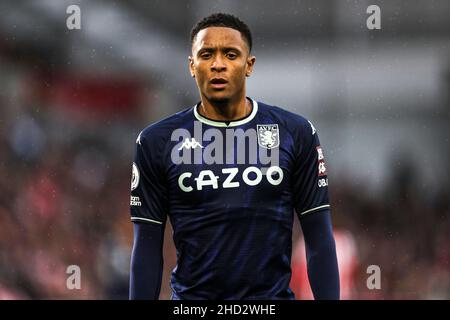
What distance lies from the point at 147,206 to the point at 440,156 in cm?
1094

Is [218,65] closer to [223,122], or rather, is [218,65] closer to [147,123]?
[223,122]

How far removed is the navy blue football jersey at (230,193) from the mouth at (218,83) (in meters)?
0.22

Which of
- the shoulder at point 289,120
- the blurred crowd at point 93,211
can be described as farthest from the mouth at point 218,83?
the blurred crowd at point 93,211

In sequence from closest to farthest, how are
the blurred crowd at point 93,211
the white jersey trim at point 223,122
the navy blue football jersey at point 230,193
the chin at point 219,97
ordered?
the navy blue football jersey at point 230,193 → the chin at point 219,97 → the white jersey trim at point 223,122 → the blurred crowd at point 93,211

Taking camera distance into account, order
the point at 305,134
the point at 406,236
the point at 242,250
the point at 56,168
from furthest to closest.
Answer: the point at 406,236 < the point at 56,168 < the point at 305,134 < the point at 242,250

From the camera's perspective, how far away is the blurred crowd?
35.2 ft

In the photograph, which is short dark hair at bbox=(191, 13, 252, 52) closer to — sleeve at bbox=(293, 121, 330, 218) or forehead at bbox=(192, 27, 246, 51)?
forehead at bbox=(192, 27, 246, 51)

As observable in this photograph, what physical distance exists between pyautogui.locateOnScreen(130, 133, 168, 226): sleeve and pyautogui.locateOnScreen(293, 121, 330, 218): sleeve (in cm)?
63

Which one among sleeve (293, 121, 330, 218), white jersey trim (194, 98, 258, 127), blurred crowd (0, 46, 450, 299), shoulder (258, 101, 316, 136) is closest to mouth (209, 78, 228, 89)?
white jersey trim (194, 98, 258, 127)

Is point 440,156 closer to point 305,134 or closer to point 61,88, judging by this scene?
point 61,88

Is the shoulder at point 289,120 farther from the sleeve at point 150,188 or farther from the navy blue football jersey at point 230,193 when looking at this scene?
the sleeve at point 150,188

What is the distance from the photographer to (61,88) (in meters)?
13.8

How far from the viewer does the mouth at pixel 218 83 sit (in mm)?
3805

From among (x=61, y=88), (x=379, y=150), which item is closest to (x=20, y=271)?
(x=61, y=88)
